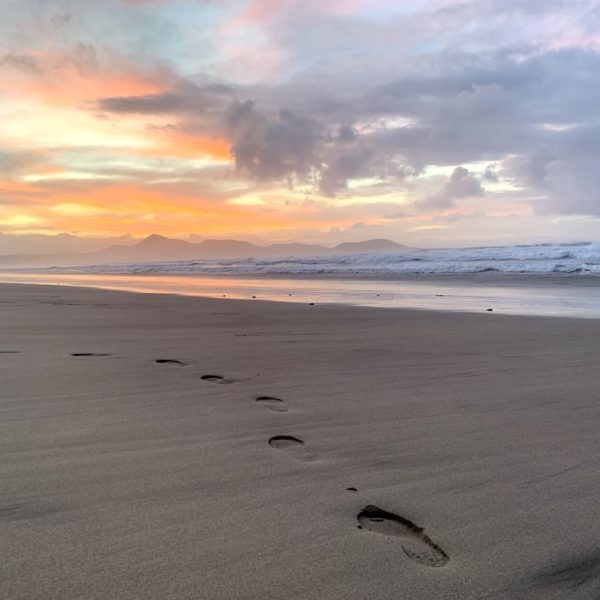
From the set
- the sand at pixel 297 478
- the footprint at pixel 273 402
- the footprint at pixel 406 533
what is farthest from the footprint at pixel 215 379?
the footprint at pixel 406 533

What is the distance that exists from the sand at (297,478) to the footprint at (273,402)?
0.9 inches

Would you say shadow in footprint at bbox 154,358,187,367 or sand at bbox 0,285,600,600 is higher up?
shadow in footprint at bbox 154,358,187,367

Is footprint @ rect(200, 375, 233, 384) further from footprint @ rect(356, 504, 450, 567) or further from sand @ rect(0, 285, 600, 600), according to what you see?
footprint @ rect(356, 504, 450, 567)

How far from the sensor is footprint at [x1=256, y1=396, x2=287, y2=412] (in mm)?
2924

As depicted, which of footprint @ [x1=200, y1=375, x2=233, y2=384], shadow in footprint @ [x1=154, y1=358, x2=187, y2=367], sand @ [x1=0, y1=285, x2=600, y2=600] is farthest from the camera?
shadow in footprint @ [x1=154, y1=358, x2=187, y2=367]

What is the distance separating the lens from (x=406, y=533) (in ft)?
5.32

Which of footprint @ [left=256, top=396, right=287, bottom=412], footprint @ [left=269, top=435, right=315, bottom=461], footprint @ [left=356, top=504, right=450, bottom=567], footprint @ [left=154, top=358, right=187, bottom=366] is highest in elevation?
footprint @ [left=154, top=358, right=187, bottom=366]

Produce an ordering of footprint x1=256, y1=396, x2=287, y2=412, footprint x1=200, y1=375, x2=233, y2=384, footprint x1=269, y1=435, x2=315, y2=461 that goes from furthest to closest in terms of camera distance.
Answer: footprint x1=200, y1=375, x2=233, y2=384
footprint x1=256, y1=396, x2=287, y2=412
footprint x1=269, y1=435, x2=315, y2=461

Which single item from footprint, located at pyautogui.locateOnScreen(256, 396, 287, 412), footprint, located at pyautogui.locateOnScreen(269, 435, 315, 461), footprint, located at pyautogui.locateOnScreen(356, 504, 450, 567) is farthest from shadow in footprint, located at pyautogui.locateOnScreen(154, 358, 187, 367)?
footprint, located at pyautogui.locateOnScreen(356, 504, 450, 567)

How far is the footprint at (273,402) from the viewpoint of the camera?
2924mm

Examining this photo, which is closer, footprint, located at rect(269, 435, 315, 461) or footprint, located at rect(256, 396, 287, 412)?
footprint, located at rect(269, 435, 315, 461)

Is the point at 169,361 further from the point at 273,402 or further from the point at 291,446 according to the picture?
the point at 291,446

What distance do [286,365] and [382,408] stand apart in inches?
50.9

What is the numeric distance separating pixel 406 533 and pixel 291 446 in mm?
796
